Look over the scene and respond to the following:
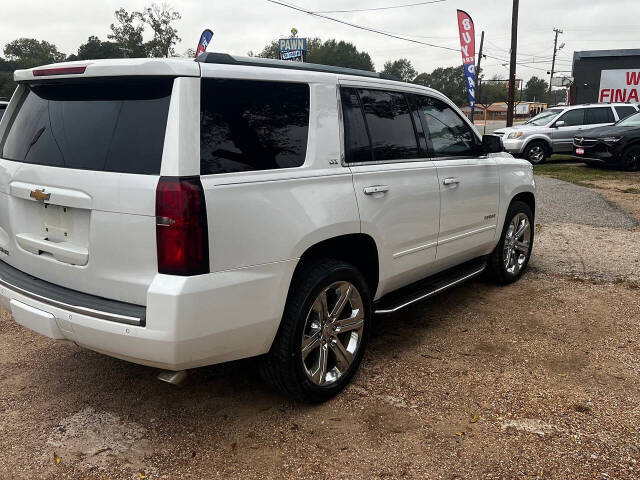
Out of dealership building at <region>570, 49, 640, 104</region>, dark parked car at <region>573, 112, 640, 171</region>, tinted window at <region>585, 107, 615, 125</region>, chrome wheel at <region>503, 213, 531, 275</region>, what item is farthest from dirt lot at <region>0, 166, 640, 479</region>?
dealership building at <region>570, 49, 640, 104</region>

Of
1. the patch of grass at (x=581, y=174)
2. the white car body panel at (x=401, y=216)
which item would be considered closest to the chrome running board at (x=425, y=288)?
the white car body panel at (x=401, y=216)

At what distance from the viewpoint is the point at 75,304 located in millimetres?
2584

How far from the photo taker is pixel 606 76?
90.4ft

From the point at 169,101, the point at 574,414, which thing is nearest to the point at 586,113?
the point at 574,414

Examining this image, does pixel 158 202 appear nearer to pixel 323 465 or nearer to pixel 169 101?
pixel 169 101

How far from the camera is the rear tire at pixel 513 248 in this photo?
506cm

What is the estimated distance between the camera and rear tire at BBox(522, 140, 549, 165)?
1642 centimetres

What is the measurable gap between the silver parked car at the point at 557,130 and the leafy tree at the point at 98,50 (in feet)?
209

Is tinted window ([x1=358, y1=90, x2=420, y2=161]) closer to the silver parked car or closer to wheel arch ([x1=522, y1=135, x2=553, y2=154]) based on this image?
the silver parked car

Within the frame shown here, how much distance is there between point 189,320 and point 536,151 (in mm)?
16155

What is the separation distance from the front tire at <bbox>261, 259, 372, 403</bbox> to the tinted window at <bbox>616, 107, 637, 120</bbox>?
16.6 metres

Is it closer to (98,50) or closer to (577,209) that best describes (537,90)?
(98,50)

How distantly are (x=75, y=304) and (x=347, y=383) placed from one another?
1.64 metres

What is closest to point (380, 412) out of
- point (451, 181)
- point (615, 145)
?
point (451, 181)
